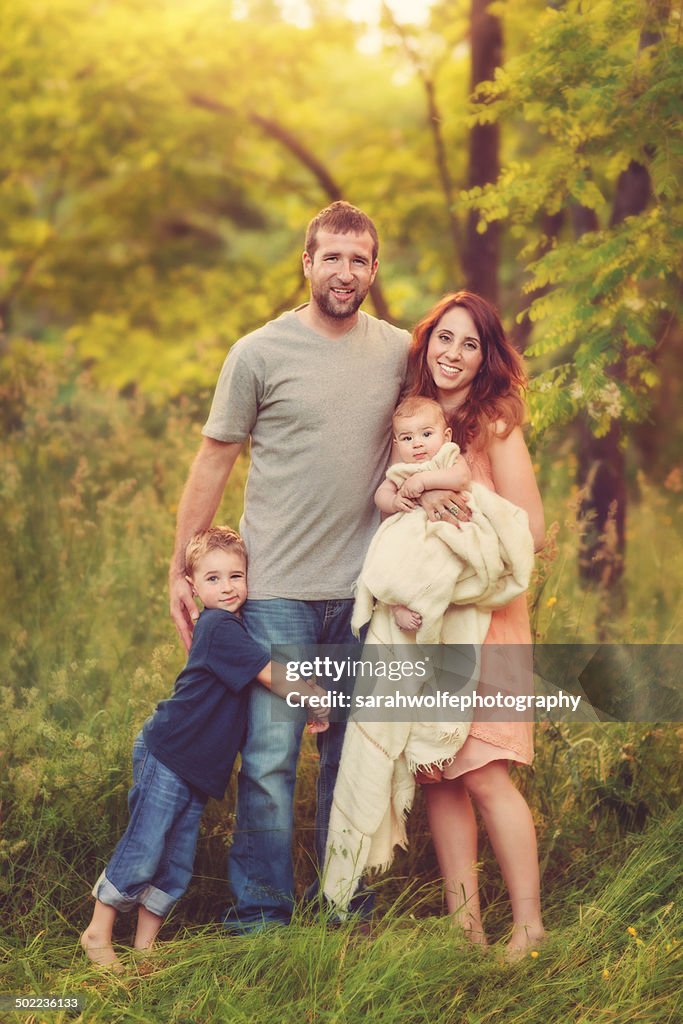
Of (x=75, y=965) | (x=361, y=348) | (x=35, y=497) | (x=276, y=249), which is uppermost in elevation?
(x=276, y=249)

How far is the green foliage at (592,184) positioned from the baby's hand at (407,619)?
1.38m

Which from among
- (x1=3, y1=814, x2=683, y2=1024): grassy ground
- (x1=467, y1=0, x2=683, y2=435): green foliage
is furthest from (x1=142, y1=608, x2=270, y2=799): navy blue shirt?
(x1=467, y1=0, x2=683, y2=435): green foliage

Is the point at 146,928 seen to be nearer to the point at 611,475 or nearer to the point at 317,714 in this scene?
the point at 317,714

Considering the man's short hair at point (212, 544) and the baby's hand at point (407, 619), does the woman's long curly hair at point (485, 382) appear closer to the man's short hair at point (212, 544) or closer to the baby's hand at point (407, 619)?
the baby's hand at point (407, 619)

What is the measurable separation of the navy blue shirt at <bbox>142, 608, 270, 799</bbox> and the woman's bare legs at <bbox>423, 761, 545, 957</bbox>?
71 cm

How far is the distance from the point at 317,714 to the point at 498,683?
622 millimetres

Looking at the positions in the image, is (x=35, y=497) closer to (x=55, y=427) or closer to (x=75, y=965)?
(x=55, y=427)

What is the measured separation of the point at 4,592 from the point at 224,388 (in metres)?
2.07

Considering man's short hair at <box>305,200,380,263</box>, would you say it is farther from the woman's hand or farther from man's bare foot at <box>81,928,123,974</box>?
man's bare foot at <box>81,928,123,974</box>

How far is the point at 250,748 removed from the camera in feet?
11.5

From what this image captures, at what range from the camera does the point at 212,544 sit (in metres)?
3.50

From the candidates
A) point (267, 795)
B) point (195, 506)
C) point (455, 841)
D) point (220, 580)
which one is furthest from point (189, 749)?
point (455, 841)

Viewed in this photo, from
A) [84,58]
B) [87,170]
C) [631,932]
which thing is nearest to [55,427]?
[631,932]

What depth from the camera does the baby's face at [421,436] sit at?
3.39 meters
